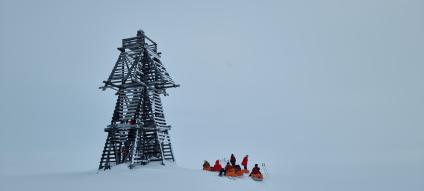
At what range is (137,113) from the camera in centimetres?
2545

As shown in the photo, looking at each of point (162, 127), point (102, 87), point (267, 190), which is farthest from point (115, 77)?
point (267, 190)

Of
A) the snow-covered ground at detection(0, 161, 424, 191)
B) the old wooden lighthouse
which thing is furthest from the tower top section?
the snow-covered ground at detection(0, 161, 424, 191)

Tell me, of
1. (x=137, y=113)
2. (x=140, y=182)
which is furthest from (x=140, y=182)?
(x=137, y=113)

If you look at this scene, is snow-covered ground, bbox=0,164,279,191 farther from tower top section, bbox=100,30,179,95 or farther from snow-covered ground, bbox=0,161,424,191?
tower top section, bbox=100,30,179,95

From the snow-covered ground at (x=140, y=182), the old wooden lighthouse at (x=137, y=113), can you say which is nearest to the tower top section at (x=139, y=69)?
the old wooden lighthouse at (x=137, y=113)

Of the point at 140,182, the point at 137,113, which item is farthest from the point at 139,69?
the point at 140,182

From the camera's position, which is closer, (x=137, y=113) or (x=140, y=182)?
(x=140, y=182)

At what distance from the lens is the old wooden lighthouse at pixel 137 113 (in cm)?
2481

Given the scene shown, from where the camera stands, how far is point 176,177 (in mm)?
19297

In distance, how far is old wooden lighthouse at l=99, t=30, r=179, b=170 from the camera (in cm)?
2481

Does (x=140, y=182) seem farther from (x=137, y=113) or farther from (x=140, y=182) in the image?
(x=137, y=113)

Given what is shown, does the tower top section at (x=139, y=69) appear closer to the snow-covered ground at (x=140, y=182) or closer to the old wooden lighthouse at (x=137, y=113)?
the old wooden lighthouse at (x=137, y=113)

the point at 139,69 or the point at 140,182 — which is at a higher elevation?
the point at 139,69

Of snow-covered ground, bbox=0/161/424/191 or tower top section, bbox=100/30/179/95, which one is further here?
tower top section, bbox=100/30/179/95
